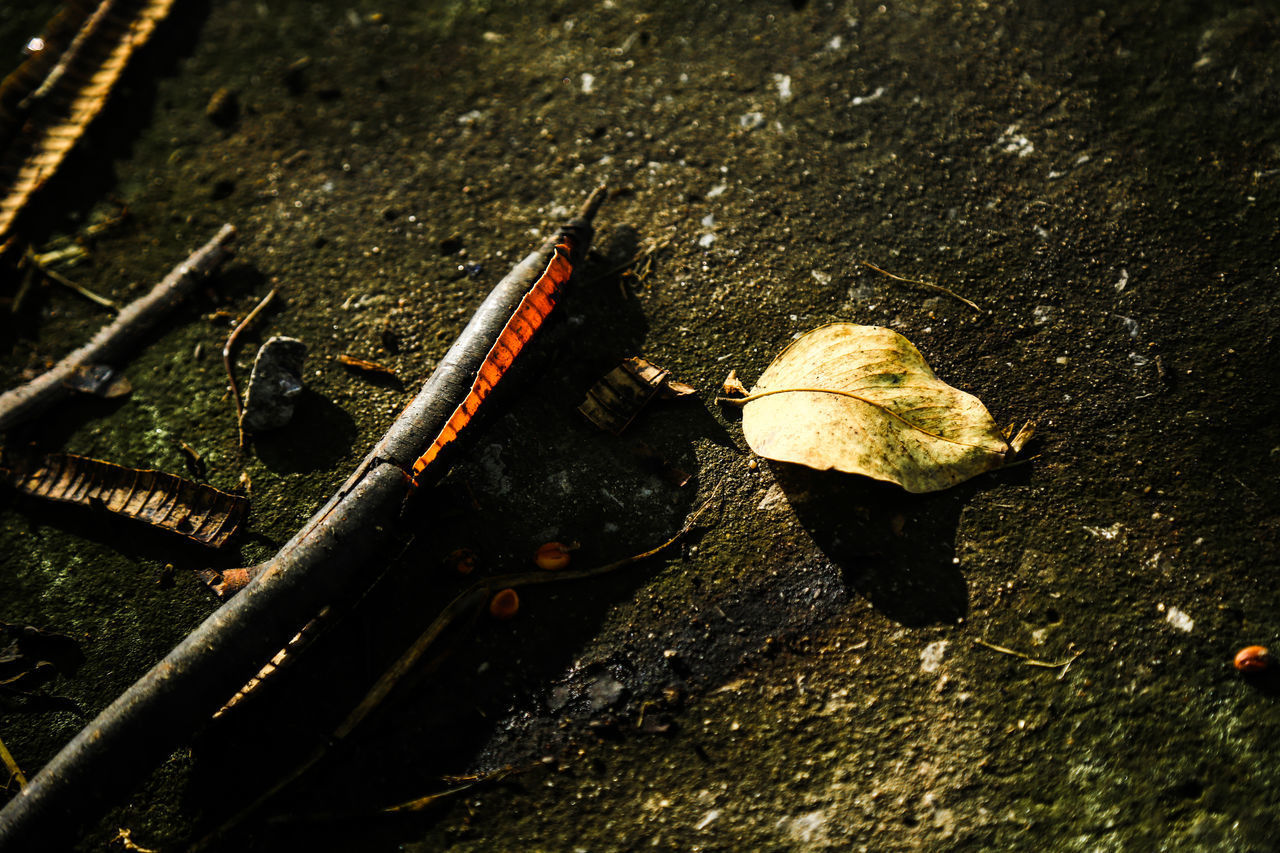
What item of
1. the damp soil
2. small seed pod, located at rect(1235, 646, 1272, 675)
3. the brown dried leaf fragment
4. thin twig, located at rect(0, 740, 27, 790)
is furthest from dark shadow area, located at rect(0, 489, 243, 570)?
small seed pod, located at rect(1235, 646, 1272, 675)

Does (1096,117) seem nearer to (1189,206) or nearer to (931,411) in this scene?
(1189,206)

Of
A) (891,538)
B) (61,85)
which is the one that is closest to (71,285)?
(61,85)

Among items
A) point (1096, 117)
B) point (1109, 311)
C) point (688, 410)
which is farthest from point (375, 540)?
point (1096, 117)

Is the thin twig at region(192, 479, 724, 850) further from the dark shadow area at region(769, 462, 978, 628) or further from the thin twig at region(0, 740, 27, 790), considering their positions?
the thin twig at region(0, 740, 27, 790)

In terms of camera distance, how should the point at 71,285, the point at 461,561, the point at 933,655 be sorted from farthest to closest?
the point at 71,285 → the point at 461,561 → the point at 933,655

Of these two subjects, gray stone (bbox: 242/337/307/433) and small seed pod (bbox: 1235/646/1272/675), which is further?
gray stone (bbox: 242/337/307/433)

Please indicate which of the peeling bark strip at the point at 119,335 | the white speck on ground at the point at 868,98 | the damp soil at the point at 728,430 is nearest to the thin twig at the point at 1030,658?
the damp soil at the point at 728,430

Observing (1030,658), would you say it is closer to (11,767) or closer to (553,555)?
(553,555)
